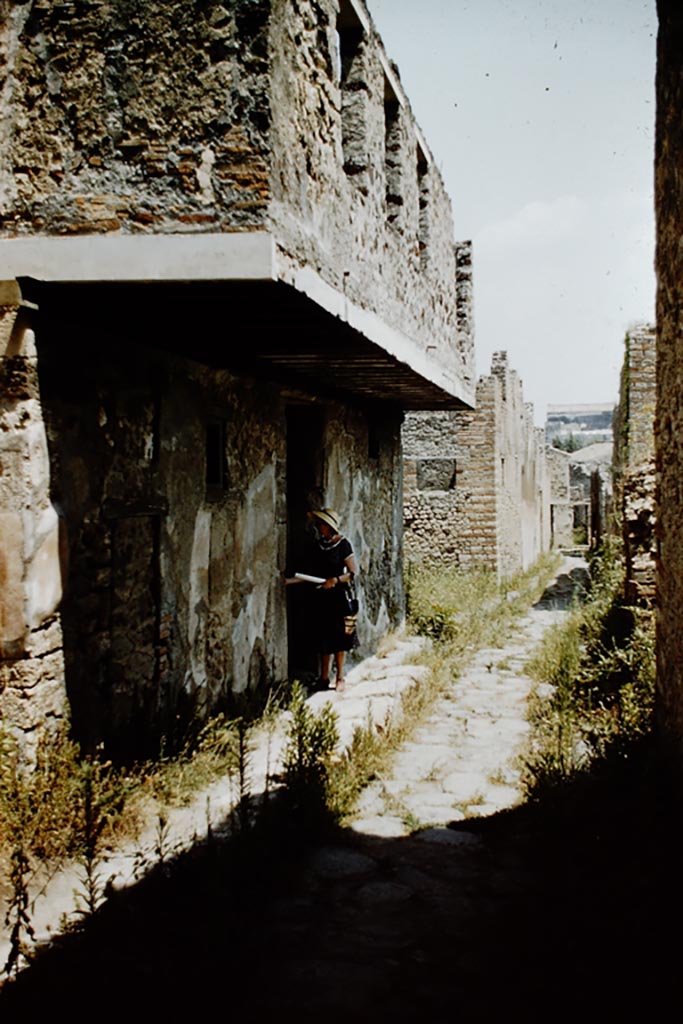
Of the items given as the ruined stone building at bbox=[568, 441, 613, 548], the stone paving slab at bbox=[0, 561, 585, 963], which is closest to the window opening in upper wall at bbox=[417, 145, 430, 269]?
the stone paving slab at bbox=[0, 561, 585, 963]

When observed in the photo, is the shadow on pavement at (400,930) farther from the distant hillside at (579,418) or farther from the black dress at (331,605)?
the distant hillside at (579,418)

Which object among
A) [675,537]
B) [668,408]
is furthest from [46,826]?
[668,408]

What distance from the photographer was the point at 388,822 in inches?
187

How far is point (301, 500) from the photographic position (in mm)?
8203

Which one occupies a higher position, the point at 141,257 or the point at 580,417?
the point at 580,417

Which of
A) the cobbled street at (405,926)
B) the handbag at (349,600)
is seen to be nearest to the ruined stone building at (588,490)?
the handbag at (349,600)

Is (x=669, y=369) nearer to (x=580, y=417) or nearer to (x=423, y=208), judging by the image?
(x=423, y=208)

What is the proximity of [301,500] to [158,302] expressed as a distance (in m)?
4.03

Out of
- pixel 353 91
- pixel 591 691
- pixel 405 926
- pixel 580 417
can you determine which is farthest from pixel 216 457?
pixel 580 417

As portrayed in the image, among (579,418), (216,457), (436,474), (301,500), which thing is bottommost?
(301,500)

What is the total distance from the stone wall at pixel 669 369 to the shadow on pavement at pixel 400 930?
56cm

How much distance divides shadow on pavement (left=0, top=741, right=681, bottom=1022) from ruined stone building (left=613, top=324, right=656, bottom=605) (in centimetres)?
277

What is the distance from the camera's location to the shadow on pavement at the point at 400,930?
9.33ft

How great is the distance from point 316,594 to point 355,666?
1465mm
